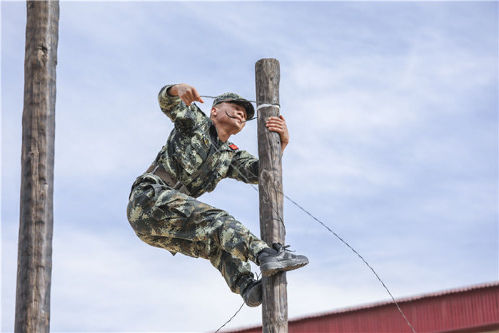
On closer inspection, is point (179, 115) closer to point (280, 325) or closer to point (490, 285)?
point (280, 325)

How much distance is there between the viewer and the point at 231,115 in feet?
25.9

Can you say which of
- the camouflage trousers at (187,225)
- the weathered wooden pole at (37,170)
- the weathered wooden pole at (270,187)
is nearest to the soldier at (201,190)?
the camouflage trousers at (187,225)

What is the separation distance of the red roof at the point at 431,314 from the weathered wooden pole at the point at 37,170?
17.6ft

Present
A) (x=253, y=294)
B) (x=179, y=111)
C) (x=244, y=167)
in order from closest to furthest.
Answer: (x=253, y=294) → (x=179, y=111) → (x=244, y=167)

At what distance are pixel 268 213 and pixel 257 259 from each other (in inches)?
Answer: 21.0

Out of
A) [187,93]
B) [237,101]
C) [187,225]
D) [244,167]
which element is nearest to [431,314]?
[244,167]

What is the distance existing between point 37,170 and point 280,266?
1.98 m

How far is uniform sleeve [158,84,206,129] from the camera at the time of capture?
294 inches

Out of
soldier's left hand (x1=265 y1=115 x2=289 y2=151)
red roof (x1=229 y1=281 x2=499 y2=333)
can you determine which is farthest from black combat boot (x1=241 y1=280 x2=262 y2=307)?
red roof (x1=229 y1=281 x2=499 y2=333)

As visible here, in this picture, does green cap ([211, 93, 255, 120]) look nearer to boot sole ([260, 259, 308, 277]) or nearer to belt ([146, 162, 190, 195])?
belt ([146, 162, 190, 195])

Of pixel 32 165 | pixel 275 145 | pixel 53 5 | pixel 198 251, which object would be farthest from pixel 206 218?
pixel 53 5

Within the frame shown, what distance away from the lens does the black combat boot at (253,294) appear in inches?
281

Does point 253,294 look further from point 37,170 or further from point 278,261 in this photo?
point 37,170

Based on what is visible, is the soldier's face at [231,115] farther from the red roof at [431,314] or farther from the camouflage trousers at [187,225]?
the red roof at [431,314]
